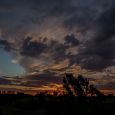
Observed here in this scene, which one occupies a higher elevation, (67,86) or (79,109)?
(67,86)

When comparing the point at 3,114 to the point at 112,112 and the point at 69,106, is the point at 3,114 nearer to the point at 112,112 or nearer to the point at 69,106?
the point at 69,106

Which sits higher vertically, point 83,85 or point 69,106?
point 83,85

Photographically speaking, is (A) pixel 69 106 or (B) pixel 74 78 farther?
(B) pixel 74 78

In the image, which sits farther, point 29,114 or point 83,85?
point 83,85

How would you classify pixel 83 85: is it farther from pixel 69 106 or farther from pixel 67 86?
pixel 69 106

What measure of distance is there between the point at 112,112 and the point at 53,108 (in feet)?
25.9

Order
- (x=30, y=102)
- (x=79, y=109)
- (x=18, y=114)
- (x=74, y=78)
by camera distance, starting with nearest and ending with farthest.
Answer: (x=79, y=109) < (x=18, y=114) < (x=30, y=102) < (x=74, y=78)

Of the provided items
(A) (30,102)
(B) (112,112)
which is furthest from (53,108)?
(A) (30,102)

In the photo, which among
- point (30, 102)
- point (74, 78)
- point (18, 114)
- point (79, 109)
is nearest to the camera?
point (79, 109)

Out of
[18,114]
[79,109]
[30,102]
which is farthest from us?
[30,102]

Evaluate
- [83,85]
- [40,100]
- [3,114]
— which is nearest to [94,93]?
[83,85]

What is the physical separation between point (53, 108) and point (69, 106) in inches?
88.0

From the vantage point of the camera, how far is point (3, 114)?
40469mm

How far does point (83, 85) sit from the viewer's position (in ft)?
196
